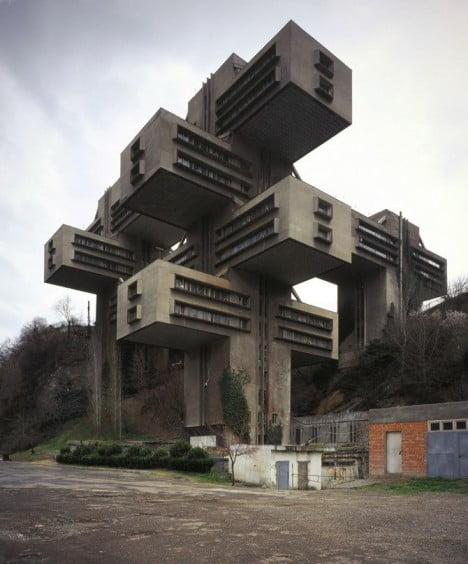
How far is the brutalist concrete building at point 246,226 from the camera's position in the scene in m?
55.1

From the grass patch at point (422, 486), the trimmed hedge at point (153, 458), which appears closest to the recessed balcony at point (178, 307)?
the trimmed hedge at point (153, 458)

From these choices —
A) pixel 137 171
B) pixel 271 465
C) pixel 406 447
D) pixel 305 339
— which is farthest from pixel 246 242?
pixel 406 447

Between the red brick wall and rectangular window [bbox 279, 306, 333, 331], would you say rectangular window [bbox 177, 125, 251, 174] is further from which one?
the red brick wall

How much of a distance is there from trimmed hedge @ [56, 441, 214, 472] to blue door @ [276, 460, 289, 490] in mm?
7318

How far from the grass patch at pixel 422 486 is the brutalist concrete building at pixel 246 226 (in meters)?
28.2

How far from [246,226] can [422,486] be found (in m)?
35.0

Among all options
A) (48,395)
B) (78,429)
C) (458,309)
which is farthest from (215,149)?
(48,395)

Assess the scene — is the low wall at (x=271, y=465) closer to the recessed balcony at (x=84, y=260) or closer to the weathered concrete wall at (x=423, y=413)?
the weathered concrete wall at (x=423, y=413)

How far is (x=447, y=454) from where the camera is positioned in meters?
27.5

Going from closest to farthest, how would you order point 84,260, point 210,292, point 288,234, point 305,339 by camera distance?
point 288,234, point 210,292, point 305,339, point 84,260

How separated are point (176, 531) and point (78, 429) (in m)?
66.4

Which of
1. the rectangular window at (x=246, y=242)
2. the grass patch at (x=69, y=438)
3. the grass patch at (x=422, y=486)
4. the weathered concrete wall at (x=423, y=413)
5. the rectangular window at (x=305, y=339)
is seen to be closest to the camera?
the grass patch at (x=422, y=486)

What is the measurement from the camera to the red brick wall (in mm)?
28797

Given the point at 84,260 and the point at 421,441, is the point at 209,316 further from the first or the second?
the point at 421,441
